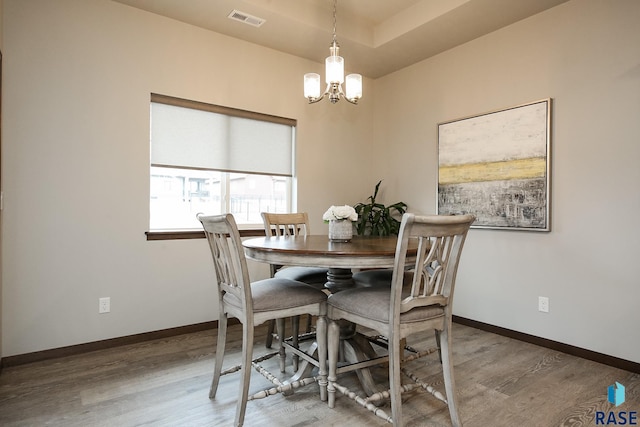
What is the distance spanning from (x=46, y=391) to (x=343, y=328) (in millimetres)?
1718

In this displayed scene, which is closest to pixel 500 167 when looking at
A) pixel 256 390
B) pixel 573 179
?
pixel 573 179

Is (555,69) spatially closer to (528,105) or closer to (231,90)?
(528,105)

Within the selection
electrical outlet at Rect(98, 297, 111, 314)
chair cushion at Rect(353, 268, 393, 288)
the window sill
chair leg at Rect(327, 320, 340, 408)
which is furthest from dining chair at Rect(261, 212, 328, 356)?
electrical outlet at Rect(98, 297, 111, 314)

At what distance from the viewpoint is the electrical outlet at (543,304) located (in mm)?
2934

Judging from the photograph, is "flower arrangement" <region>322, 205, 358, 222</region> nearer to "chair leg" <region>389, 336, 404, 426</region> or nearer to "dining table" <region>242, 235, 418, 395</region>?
"dining table" <region>242, 235, 418, 395</region>

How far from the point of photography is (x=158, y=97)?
10.1 feet

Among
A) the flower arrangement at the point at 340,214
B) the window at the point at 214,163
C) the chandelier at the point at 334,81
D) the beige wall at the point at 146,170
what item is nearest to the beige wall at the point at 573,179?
the beige wall at the point at 146,170

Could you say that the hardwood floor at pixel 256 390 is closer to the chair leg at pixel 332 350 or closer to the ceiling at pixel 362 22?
the chair leg at pixel 332 350

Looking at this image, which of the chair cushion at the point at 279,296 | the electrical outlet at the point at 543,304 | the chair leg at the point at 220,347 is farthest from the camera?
the electrical outlet at the point at 543,304

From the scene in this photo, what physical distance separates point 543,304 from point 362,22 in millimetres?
2862

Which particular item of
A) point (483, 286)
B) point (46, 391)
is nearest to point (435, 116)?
point (483, 286)

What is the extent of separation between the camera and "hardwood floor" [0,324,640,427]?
1.88m

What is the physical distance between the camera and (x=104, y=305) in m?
2.83

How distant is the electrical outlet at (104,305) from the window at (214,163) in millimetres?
642
